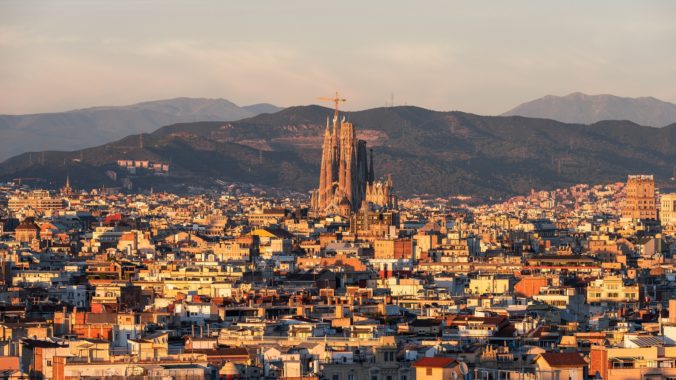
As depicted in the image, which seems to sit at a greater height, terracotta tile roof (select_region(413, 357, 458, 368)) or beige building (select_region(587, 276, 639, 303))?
terracotta tile roof (select_region(413, 357, 458, 368))

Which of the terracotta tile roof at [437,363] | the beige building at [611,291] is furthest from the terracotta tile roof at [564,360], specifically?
the beige building at [611,291]

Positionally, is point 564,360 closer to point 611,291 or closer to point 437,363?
point 437,363

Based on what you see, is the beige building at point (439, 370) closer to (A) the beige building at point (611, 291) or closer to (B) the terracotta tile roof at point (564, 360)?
(B) the terracotta tile roof at point (564, 360)

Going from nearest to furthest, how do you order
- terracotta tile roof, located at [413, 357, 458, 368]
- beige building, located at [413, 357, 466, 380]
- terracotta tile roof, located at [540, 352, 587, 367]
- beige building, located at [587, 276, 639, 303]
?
beige building, located at [413, 357, 466, 380], terracotta tile roof, located at [413, 357, 458, 368], terracotta tile roof, located at [540, 352, 587, 367], beige building, located at [587, 276, 639, 303]

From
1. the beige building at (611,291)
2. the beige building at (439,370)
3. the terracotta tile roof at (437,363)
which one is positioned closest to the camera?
the beige building at (439,370)

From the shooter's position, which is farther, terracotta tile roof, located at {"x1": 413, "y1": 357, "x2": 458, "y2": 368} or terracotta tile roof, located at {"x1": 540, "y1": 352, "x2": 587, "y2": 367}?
terracotta tile roof, located at {"x1": 540, "y1": 352, "x2": 587, "y2": 367}

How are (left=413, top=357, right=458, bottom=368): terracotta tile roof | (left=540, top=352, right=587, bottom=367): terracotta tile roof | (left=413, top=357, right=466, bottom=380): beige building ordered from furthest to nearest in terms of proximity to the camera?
(left=540, top=352, right=587, bottom=367): terracotta tile roof
(left=413, top=357, right=458, bottom=368): terracotta tile roof
(left=413, top=357, right=466, bottom=380): beige building

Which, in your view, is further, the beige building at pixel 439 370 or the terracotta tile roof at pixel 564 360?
the terracotta tile roof at pixel 564 360

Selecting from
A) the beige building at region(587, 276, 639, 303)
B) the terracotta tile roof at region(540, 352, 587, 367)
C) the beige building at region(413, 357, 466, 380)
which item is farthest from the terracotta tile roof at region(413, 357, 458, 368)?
the beige building at region(587, 276, 639, 303)

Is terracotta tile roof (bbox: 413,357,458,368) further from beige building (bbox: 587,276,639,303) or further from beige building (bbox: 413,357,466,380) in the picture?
beige building (bbox: 587,276,639,303)

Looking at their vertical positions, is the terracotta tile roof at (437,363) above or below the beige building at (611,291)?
above

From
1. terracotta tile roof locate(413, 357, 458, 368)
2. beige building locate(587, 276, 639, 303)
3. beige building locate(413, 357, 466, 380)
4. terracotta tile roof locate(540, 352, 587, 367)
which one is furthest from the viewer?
beige building locate(587, 276, 639, 303)

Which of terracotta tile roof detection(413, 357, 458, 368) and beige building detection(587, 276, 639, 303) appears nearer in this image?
terracotta tile roof detection(413, 357, 458, 368)
